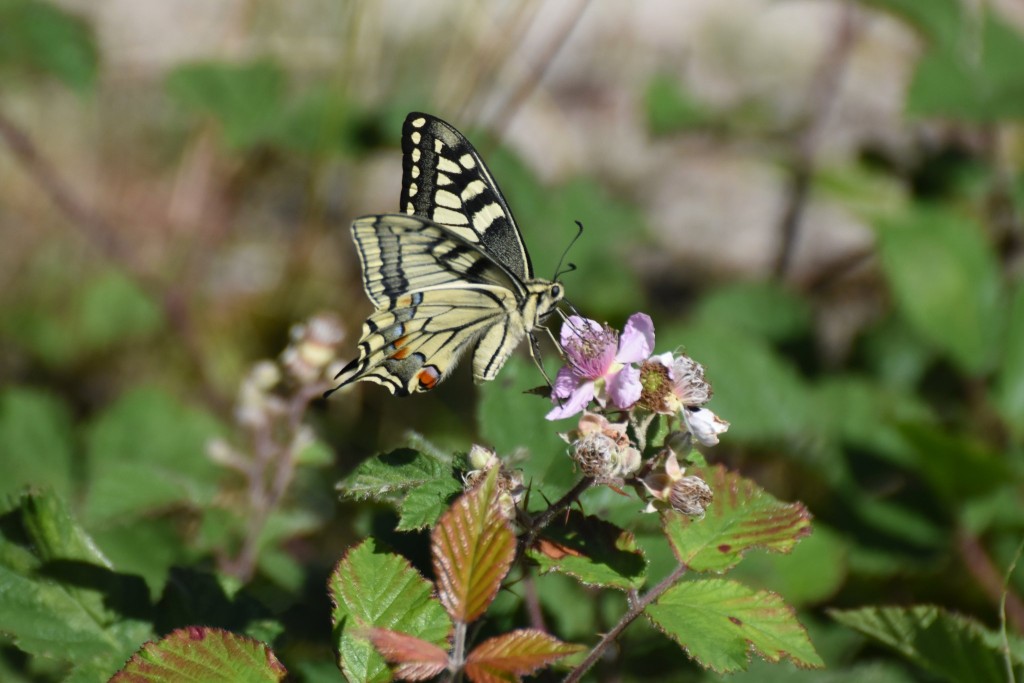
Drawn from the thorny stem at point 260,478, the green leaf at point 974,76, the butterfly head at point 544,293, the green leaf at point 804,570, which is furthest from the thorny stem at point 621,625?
the green leaf at point 974,76

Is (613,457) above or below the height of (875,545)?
above

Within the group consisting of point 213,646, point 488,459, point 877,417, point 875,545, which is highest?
point 488,459

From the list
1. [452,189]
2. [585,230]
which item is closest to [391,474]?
[452,189]

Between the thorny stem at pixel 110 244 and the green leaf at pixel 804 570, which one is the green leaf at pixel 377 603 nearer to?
the green leaf at pixel 804 570

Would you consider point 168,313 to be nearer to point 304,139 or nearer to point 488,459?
point 304,139

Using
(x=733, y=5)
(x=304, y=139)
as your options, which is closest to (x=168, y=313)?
(x=304, y=139)

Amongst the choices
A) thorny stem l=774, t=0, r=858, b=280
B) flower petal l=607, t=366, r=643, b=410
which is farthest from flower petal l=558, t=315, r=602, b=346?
thorny stem l=774, t=0, r=858, b=280
